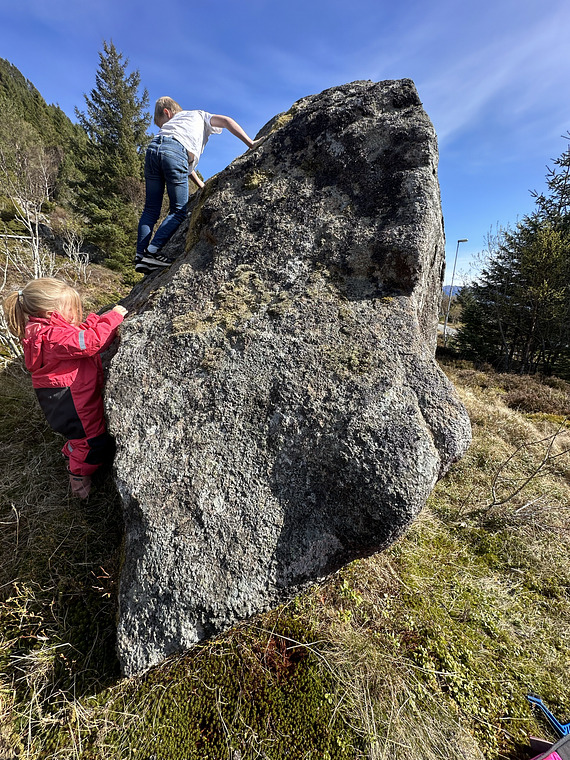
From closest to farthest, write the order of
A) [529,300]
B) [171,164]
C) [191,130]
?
[171,164] < [191,130] < [529,300]

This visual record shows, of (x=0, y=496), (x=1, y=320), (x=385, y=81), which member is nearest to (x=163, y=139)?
(x=385, y=81)

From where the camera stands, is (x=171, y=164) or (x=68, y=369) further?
(x=171, y=164)

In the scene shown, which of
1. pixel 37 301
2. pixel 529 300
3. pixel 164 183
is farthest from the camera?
pixel 529 300

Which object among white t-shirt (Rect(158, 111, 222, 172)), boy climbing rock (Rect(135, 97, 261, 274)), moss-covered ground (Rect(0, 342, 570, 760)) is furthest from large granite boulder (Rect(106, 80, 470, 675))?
white t-shirt (Rect(158, 111, 222, 172))

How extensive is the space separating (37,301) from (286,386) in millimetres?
1920

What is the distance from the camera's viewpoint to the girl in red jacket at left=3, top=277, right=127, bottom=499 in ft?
7.86

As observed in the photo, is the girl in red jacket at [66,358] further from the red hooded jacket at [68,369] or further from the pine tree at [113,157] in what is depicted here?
the pine tree at [113,157]

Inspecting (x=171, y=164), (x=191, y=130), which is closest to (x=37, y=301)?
(x=171, y=164)

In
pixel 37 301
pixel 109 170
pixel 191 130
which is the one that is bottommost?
pixel 37 301

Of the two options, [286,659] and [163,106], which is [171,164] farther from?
[286,659]

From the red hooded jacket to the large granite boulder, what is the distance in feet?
1.12

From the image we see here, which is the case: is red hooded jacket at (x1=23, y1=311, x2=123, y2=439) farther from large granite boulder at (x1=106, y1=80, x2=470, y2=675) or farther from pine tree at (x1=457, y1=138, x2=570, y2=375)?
pine tree at (x1=457, y1=138, x2=570, y2=375)

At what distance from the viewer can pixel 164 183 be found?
3.83 m

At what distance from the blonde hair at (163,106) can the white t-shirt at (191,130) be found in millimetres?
110
